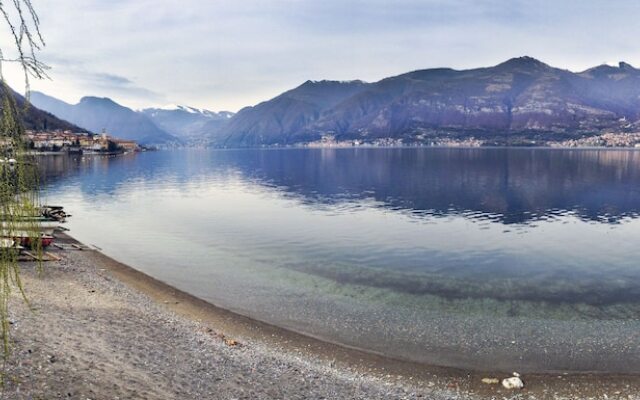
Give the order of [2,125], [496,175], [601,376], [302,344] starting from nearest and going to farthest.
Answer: [2,125], [601,376], [302,344], [496,175]

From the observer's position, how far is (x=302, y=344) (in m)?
27.0

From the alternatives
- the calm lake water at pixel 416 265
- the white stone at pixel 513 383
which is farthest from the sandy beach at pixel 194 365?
the calm lake water at pixel 416 265

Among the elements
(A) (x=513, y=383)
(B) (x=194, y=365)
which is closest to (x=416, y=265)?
(A) (x=513, y=383)

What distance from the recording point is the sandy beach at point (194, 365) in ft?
57.9

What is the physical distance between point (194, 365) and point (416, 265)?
96.0 ft

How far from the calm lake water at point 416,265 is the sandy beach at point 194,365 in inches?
90.6

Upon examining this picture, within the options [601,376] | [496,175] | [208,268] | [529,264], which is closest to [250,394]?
[601,376]

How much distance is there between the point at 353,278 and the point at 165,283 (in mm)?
17057

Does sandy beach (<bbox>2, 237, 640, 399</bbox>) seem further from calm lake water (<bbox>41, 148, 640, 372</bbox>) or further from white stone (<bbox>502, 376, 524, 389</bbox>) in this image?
calm lake water (<bbox>41, 148, 640, 372</bbox>)

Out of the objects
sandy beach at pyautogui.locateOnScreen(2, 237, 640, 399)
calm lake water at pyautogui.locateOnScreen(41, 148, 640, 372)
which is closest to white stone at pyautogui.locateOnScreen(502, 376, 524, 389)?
sandy beach at pyautogui.locateOnScreen(2, 237, 640, 399)

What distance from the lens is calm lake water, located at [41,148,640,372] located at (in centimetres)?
2823

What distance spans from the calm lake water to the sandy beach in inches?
90.6

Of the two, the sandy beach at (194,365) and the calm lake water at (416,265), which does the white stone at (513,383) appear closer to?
the sandy beach at (194,365)

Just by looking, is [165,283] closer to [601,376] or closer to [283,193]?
[601,376]
